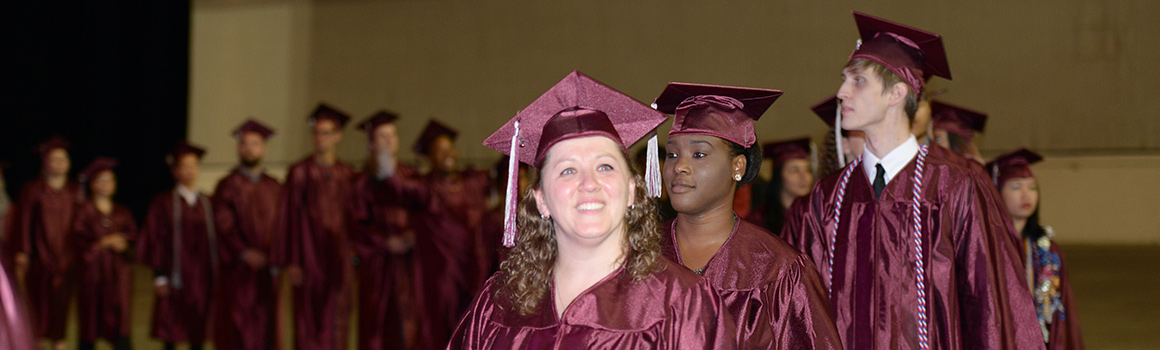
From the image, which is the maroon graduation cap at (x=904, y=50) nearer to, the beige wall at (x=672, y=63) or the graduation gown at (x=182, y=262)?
the graduation gown at (x=182, y=262)

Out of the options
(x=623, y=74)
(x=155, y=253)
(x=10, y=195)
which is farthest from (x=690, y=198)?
(x=10, y=195)

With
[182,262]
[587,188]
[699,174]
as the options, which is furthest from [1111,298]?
[587,188]

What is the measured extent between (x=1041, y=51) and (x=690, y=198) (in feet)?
38.5

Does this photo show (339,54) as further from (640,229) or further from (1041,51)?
(640,229)

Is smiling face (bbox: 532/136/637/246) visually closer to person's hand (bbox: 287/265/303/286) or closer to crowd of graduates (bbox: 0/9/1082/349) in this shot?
crowd of graduates (bbox: 0/9/1082/349)

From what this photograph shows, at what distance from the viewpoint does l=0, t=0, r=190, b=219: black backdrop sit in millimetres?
13820

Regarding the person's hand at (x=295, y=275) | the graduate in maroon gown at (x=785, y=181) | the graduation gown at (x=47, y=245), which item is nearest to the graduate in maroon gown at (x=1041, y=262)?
the graduate in maroon gown at (x=785, y=181)

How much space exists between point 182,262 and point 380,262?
151 cm

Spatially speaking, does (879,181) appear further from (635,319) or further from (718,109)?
(635,319)

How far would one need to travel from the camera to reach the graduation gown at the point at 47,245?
281 inches

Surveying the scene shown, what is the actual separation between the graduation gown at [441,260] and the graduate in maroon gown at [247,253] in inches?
39.6

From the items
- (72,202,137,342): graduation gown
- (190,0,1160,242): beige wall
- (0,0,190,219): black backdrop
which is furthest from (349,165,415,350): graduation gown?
(0,0,190,219): black backdrop

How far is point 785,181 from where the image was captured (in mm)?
5168

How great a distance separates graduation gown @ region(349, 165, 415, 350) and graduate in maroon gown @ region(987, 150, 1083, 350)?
156 inches
